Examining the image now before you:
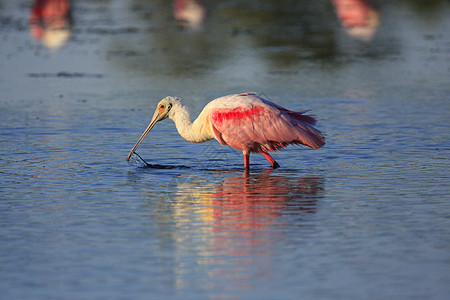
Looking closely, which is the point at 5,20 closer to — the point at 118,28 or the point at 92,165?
the point at 118,28

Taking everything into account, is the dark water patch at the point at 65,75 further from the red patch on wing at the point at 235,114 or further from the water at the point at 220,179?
the red patch on wing at the point at 235,114

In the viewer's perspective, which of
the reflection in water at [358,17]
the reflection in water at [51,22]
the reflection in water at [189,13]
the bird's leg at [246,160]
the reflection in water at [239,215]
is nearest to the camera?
the reflection in water at [239,215]

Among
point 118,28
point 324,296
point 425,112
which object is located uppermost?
point 118,28

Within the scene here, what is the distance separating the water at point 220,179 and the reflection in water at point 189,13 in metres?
3.74

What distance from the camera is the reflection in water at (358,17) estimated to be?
24.0 m

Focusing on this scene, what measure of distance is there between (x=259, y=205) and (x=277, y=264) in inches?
78.6

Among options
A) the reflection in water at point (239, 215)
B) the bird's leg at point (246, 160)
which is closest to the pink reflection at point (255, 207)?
the reflection in water at point (239, 215)

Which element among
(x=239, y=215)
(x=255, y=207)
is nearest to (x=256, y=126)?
(x=255, y=207)

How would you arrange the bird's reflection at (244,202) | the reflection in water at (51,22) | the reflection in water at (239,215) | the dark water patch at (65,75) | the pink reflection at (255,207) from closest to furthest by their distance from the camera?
the reflection in water at (239,215)
the pink reflection at (255,207)
the bird's reflection at (244,202)
the dark water patch at (65,75)
the reflection in water at (51,22)

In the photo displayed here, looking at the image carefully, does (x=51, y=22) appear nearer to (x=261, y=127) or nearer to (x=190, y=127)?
(x=190, y=127)

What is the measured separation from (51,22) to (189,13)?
395 cm

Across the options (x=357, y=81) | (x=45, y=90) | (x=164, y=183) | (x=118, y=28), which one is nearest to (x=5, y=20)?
(x=118, y=28)

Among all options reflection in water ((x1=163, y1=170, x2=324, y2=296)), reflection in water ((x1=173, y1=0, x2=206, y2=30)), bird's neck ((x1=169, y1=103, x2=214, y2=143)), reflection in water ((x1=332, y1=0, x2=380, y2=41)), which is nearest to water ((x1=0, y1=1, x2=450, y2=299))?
reflection in water ((x1=163, y1=170, x2=324, y2=296))

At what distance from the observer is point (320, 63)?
19.1 m
